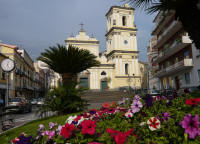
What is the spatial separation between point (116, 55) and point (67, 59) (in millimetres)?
31592

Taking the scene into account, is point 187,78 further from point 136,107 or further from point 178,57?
point 136,107

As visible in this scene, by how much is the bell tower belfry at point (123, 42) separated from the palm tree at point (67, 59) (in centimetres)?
2982

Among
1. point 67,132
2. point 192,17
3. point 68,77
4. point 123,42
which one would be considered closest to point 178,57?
point 123,42

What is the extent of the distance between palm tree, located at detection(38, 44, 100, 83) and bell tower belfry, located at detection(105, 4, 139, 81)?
29.8 meters

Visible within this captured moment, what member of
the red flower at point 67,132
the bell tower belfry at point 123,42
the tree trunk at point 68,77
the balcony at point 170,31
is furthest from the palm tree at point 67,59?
the bell tower belfry at point 123,42

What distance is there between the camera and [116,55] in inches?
1582

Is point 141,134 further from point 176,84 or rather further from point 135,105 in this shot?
point 176,84

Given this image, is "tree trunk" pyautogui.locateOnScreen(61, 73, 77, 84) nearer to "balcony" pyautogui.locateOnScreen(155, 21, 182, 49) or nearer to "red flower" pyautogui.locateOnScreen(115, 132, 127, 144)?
"red flower" pyautogui.locateOnScreen(115, 132, 127, 144)

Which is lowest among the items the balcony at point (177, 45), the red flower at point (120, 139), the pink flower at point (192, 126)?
the red flower at point (120, 139)

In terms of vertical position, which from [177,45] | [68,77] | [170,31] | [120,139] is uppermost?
[170,31]

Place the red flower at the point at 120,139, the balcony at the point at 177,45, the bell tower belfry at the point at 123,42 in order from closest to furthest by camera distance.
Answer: the red flower at the point at 120,139 → the balcony at the point at 177,45 → the bell tower belfry at the point at 123,42

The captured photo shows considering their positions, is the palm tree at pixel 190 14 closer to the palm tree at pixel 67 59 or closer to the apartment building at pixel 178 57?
the palm tree at pixel 67 59

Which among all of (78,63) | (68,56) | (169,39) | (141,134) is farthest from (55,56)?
(169,39)

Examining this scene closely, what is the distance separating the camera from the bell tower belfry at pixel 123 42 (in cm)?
4031
